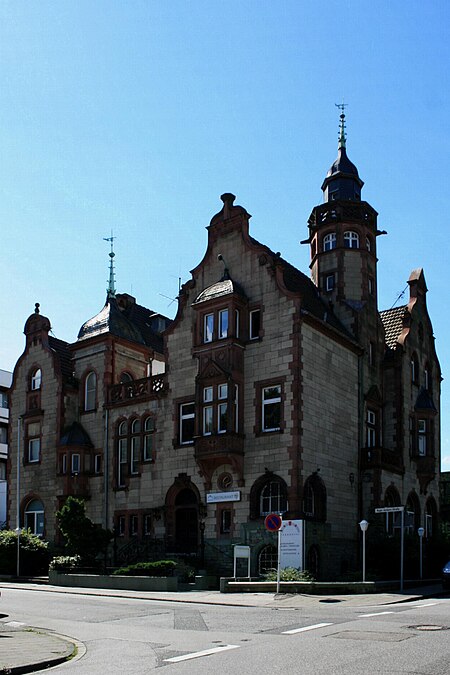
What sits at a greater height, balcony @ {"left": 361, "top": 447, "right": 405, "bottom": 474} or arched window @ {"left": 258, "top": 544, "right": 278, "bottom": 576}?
balcony @ {"left": 361, "top": 447, "right": 405, "bottom": 474}

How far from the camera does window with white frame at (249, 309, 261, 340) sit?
37000 mm

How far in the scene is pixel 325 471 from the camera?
35.8 meters

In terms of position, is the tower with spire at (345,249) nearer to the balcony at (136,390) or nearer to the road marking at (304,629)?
the balcony at (136,390)

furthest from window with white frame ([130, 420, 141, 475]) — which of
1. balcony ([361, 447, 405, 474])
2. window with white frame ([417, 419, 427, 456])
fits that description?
window with white frame ([417, 419, 427, 456])

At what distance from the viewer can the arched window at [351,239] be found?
43.0 metres

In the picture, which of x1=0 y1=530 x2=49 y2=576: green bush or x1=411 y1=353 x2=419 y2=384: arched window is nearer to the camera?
x1=0 y1=530 x2=49 y2=576: green bush

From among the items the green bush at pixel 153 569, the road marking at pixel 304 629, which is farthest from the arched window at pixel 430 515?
the road marking at pixel 304 629

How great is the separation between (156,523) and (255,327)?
10580 mm

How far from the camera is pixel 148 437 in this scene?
41.2 meters

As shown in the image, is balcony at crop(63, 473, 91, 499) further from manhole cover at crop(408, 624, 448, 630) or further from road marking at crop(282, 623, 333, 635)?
Answer: manhole cover at crop(408, 624, 448, 630)

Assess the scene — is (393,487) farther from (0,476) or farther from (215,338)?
(0,476)

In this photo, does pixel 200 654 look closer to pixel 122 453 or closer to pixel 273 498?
pixel 273 498

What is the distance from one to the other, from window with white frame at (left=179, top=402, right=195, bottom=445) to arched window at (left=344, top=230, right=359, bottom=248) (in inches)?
471

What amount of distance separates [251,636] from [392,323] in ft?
107
